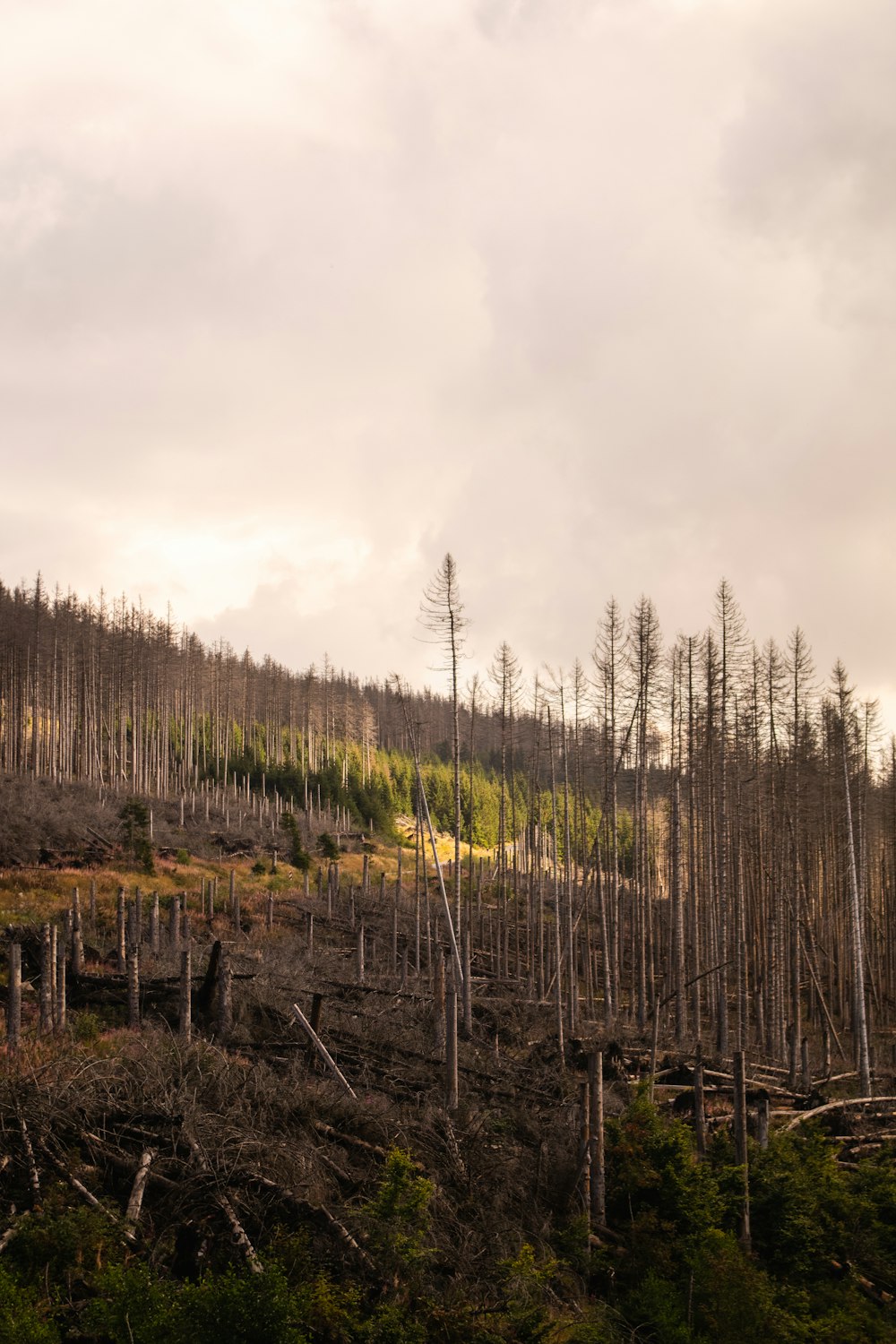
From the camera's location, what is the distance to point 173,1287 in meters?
7.11

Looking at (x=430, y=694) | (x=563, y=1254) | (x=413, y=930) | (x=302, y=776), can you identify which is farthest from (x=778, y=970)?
(x=430, y=694)

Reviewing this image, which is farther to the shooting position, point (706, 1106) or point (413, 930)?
point (413, 930)

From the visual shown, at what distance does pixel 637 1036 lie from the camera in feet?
69.4

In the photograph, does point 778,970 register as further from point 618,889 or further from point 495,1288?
point 495,1288

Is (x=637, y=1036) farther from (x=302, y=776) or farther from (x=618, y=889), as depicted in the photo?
(x=302, y=776)

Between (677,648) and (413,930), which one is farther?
(413,930)

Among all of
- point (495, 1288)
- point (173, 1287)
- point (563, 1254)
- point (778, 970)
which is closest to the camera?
point (173, 1287)

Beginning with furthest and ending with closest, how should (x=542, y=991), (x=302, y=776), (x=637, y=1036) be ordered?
(x=302, y=776), (x=542, y=991), (x=637, y=1036)

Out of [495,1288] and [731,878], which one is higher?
[731,878]

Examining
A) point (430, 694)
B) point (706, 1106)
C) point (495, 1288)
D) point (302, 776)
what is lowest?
point (706, 1106)

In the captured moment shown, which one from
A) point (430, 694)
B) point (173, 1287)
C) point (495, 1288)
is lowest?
point (495, 1288)

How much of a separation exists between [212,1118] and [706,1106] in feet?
37.8

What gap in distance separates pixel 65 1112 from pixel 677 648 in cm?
2224

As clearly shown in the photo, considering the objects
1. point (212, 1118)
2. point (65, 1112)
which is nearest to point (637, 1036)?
point (212, 1118)
